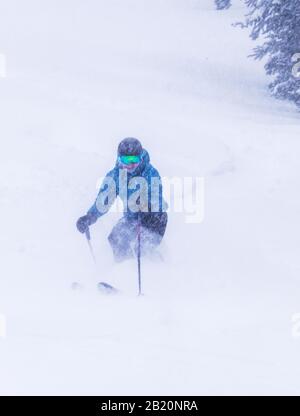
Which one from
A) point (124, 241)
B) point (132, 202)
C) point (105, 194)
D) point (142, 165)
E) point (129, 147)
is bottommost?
point (124, 241)

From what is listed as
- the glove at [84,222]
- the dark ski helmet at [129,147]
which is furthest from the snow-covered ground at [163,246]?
the dark ski helmet at [129,147]

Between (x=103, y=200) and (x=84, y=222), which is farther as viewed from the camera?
(x=103, y=200)

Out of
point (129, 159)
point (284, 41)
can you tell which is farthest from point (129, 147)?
point (284, 41)

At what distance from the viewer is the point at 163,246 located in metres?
7.14

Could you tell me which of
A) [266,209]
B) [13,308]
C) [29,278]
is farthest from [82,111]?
[13,308]

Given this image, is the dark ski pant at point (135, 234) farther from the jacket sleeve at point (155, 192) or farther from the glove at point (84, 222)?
the glove at point (84, 222)

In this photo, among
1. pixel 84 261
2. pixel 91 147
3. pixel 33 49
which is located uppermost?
pixel 33 49

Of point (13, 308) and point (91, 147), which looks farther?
point (91, 147)

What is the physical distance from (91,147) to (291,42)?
604 centimetres

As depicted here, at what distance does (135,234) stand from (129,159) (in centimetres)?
104

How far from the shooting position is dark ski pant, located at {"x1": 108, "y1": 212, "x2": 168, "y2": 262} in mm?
6645

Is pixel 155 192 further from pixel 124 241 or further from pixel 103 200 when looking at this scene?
pixel 124 241

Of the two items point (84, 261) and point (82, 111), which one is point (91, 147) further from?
point (84, 261)

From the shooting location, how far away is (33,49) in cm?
1639
